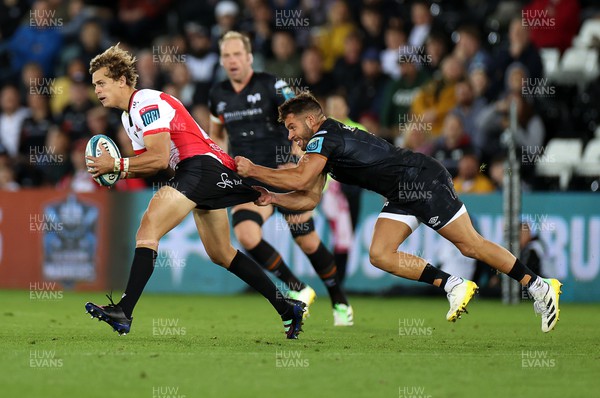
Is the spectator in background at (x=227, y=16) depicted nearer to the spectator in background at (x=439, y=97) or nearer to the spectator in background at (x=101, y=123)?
the spectator in background at (x=101, y=123)

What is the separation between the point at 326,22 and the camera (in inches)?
776

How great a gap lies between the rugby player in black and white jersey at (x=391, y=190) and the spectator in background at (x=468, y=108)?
22.1ft

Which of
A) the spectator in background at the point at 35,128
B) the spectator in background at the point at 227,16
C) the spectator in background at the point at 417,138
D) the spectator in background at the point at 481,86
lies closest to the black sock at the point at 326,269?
the spectator in background at the point at 417,138

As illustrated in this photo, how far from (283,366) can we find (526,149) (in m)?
9.05

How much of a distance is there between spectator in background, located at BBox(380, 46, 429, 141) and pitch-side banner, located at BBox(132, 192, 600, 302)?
2.18m

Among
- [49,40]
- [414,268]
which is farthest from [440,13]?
[414,268]

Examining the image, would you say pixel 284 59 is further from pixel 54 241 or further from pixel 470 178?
pixel 54 241

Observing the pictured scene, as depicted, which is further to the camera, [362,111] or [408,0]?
[408,0]

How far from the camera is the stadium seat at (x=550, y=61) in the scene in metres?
17.4

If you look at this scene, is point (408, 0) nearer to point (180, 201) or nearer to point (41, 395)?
point (180, 201)

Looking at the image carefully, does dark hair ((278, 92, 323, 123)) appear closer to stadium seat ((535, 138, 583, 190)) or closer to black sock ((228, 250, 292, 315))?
black sock ((228, 250, 292, 315))

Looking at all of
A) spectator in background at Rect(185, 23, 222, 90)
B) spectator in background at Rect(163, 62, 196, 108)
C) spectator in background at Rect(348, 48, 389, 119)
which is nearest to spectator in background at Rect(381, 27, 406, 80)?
spectator in background at Rect(348, 48, 389, 119)

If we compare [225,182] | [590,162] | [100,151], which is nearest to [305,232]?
[225,182]

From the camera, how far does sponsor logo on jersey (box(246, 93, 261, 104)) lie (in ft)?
38.5
